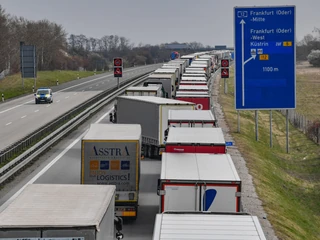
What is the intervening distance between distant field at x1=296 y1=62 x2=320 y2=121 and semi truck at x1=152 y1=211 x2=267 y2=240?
178 feet

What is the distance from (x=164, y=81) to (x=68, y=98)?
65.9 feet

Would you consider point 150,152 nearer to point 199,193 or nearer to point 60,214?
→ point 199,193

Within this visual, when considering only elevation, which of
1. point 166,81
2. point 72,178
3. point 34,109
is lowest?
point 72,178

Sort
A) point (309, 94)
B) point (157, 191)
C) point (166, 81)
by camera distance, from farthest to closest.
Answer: point (309, 94) → point (166, 81) → point (157, 191)

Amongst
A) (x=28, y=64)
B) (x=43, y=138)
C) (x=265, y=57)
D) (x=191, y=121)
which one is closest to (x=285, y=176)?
(x=265, y=57)

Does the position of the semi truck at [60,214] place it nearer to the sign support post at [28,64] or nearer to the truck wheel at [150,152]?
the truck wheel at [150,152]

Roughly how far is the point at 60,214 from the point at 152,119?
20468mm

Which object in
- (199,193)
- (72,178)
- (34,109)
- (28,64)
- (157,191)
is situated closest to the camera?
(199,193)

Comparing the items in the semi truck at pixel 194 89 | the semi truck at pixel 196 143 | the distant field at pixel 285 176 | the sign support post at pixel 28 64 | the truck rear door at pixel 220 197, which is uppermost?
the sign support post at pixel 28 64

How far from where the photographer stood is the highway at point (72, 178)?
65.0ft

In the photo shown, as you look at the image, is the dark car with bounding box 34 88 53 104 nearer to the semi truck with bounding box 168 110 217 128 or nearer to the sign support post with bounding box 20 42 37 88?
the sign support post with bounding box 20 42 37 88

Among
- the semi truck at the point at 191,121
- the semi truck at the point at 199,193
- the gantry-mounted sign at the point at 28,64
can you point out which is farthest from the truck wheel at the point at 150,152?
the gantry-mounted sign at the point at 28,64

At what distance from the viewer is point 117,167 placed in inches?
783

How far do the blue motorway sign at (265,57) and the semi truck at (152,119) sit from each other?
3.68 metres
